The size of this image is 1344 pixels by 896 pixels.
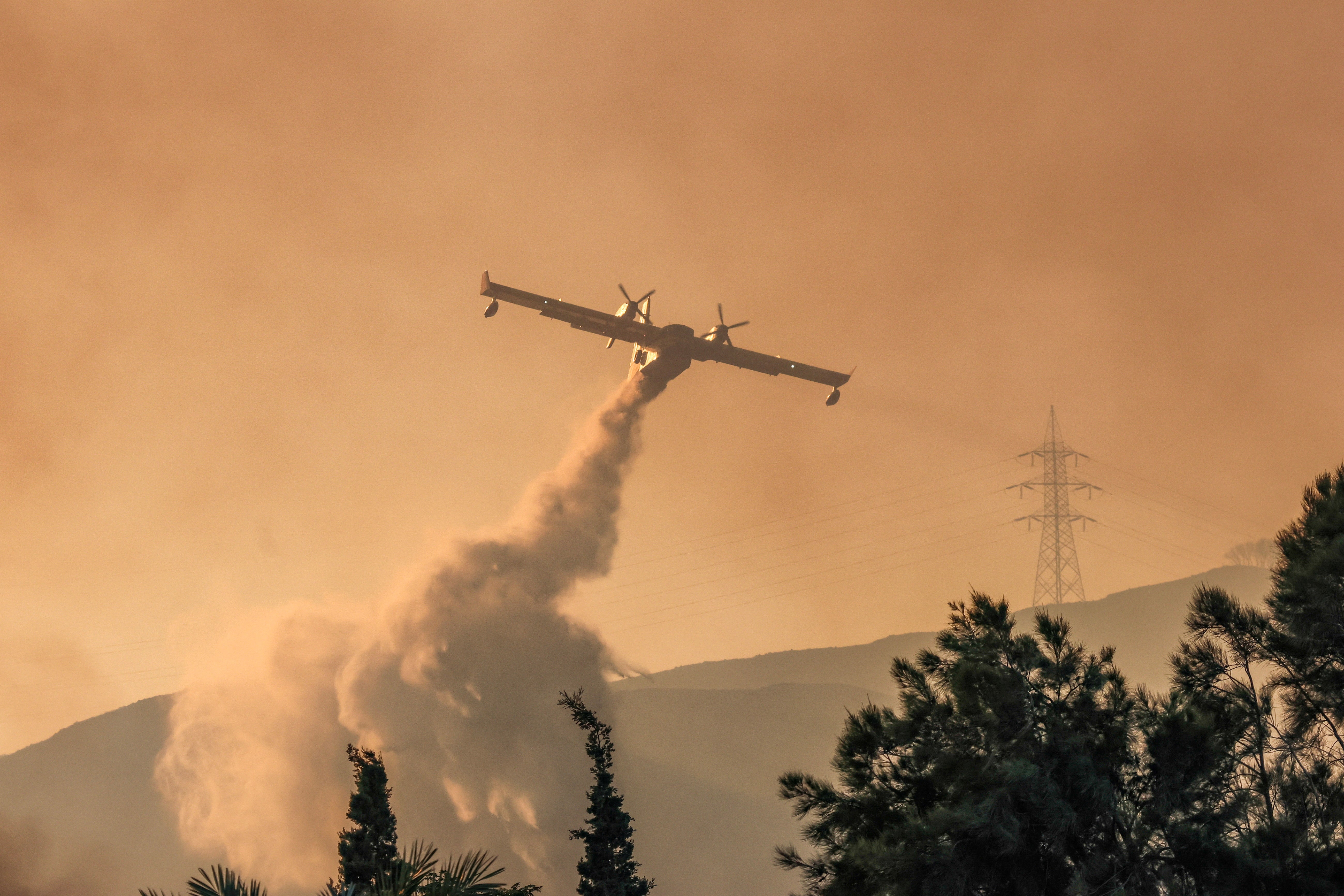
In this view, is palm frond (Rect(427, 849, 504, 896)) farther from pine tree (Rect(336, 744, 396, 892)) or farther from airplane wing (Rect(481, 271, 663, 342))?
airplane wing (Rect(481, 271, 663, 342))

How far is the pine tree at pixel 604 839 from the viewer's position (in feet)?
124

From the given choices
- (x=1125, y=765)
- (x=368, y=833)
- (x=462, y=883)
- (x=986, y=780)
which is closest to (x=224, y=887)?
(x=462, y=883)

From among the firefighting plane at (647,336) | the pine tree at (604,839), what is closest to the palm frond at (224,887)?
the pine tree at (604,839)

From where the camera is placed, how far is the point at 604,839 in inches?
1510

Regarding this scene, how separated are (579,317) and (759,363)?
45.4ft

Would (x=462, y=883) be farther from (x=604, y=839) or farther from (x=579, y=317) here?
(x=579, y=317)

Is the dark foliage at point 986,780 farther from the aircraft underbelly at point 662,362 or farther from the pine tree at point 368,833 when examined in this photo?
the aircraft underbelly at point 662,362

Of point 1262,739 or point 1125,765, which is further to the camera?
point 1125,765

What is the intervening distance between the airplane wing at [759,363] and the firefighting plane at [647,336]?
40mm

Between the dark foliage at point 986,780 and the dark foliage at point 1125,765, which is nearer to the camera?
the dark foliage at point 1125,765

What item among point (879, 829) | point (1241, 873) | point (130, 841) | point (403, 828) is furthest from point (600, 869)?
point (130, 841)

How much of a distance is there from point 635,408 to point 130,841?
16777 centimetres

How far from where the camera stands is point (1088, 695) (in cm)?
2362

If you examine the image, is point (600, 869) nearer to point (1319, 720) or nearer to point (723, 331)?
point (1319, 720)
